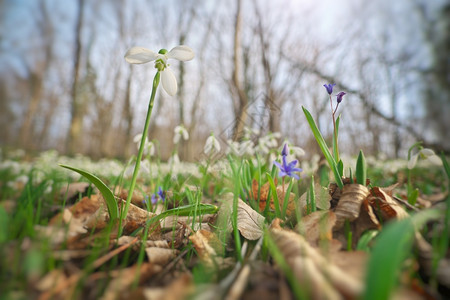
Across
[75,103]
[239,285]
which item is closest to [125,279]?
[239,285]

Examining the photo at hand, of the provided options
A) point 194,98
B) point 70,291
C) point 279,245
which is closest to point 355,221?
point 279,245

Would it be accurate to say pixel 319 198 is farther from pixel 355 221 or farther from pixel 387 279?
pixel 387 279

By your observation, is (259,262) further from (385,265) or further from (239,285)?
(385,265)

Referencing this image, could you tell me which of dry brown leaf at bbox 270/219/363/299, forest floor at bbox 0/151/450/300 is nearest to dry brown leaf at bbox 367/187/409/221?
forest floor at bbox 0/151/450/300

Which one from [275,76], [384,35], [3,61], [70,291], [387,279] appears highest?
[384,35]

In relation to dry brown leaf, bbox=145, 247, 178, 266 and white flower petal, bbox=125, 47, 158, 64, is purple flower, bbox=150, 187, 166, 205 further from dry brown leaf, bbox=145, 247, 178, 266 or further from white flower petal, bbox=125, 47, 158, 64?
white flower petal, bbox=125, 47, 158, 64

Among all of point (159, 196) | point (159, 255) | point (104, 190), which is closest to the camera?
point (159, 255)
